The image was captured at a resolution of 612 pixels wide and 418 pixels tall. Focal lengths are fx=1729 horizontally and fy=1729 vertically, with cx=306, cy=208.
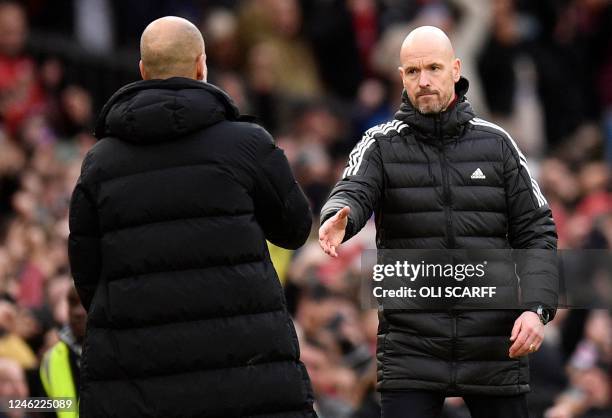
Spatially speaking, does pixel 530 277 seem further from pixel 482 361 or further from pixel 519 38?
pixel 519 38

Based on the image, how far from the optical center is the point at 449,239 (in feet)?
22.4

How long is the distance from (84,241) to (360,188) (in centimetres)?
124

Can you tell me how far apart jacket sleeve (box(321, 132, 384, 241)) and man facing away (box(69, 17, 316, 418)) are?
1.63 feet

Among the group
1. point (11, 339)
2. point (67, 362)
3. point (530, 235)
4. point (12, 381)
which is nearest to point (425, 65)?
point (530, 235)

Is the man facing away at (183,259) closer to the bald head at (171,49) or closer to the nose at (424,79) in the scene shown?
the bald head at (171,49)

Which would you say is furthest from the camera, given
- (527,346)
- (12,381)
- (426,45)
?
(12,381)

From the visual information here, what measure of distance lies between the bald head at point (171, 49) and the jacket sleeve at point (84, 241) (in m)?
0.48

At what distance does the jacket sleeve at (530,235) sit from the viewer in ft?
22.2

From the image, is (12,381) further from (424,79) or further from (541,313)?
(541,313)

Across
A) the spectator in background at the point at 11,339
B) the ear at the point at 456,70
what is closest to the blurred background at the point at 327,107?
the spectator in background at the point at 11,339

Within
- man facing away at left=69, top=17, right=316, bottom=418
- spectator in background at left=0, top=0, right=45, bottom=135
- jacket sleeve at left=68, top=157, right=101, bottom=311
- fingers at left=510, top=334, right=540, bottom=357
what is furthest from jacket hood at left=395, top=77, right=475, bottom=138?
spectator in background at left=0, top=0, right=45, bottom=135

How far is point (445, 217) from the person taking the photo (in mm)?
6840

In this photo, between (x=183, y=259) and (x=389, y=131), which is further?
(x=389, y=131)

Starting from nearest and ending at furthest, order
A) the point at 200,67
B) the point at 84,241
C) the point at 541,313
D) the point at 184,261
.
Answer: the point at 184,261 < the point at 84,241 < the point at 200,67 < the point at 541,313
